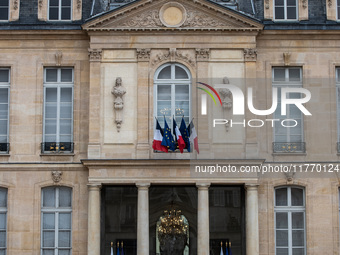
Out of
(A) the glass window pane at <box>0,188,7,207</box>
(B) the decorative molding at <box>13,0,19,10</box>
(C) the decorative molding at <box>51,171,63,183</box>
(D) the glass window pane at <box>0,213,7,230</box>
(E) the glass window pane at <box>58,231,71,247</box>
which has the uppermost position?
(B) the decorative molding at <box>13,0,19,10</box>

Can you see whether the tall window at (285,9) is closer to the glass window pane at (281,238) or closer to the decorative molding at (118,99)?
the decorative molding at (118,99)

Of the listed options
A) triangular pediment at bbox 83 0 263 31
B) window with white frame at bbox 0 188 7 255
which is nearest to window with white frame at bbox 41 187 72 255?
window with white frame at bbox 0 188 7 255

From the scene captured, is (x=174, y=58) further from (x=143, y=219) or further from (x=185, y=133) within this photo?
(x=143, y=219)

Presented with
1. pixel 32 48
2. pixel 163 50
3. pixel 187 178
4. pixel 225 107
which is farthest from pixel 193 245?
pixel 32 48

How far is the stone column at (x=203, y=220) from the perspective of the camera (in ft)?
79.9

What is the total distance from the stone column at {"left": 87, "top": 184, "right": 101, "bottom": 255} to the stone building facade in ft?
0.11

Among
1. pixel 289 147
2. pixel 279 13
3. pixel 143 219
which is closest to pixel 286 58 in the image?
pixel 279 13

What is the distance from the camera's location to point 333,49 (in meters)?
25.9

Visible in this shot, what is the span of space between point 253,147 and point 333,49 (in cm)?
403

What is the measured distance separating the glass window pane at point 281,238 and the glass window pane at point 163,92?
5.23m

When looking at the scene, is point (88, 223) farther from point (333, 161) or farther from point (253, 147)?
point (333, 161)

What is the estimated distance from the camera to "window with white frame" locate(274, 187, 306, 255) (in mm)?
25188

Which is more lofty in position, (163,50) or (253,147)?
(163,50)

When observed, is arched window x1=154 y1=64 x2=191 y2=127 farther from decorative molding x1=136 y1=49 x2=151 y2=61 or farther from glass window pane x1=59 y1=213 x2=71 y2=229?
glass window pane x1=59 y1=213 x2=71 y2=229
